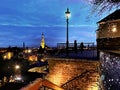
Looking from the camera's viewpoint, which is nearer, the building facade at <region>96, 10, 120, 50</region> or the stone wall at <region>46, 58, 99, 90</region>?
the stone wall at <region>46, 58, 99, 90</region>

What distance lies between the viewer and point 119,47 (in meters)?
26.2

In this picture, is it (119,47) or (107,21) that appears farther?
(107,21)

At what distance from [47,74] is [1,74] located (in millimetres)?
22281

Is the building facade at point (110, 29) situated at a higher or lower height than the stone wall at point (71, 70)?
higher

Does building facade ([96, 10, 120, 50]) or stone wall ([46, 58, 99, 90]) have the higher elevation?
building facade ([96, 10, 120, 50])

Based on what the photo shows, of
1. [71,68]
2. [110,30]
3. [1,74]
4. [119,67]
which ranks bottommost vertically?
[1,74]

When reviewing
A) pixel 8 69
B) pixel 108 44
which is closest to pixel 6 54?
pixel 8 69

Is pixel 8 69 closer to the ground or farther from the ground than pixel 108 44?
closer to the ground

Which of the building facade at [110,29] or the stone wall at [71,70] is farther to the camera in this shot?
the building facade at [110,29]

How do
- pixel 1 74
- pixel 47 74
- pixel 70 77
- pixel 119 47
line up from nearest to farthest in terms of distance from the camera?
pixel 70 77 → pixel 47 74 → pixel 119 47 → pixel 1 74

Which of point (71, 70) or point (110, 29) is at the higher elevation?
point (110, 29)

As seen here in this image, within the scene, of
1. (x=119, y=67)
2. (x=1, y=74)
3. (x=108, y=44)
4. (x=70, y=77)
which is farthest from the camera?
(x=1, y=74)

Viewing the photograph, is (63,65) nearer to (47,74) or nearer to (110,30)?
Result: (47,74)

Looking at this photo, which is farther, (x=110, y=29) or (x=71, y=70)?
(x=110, y=29)
